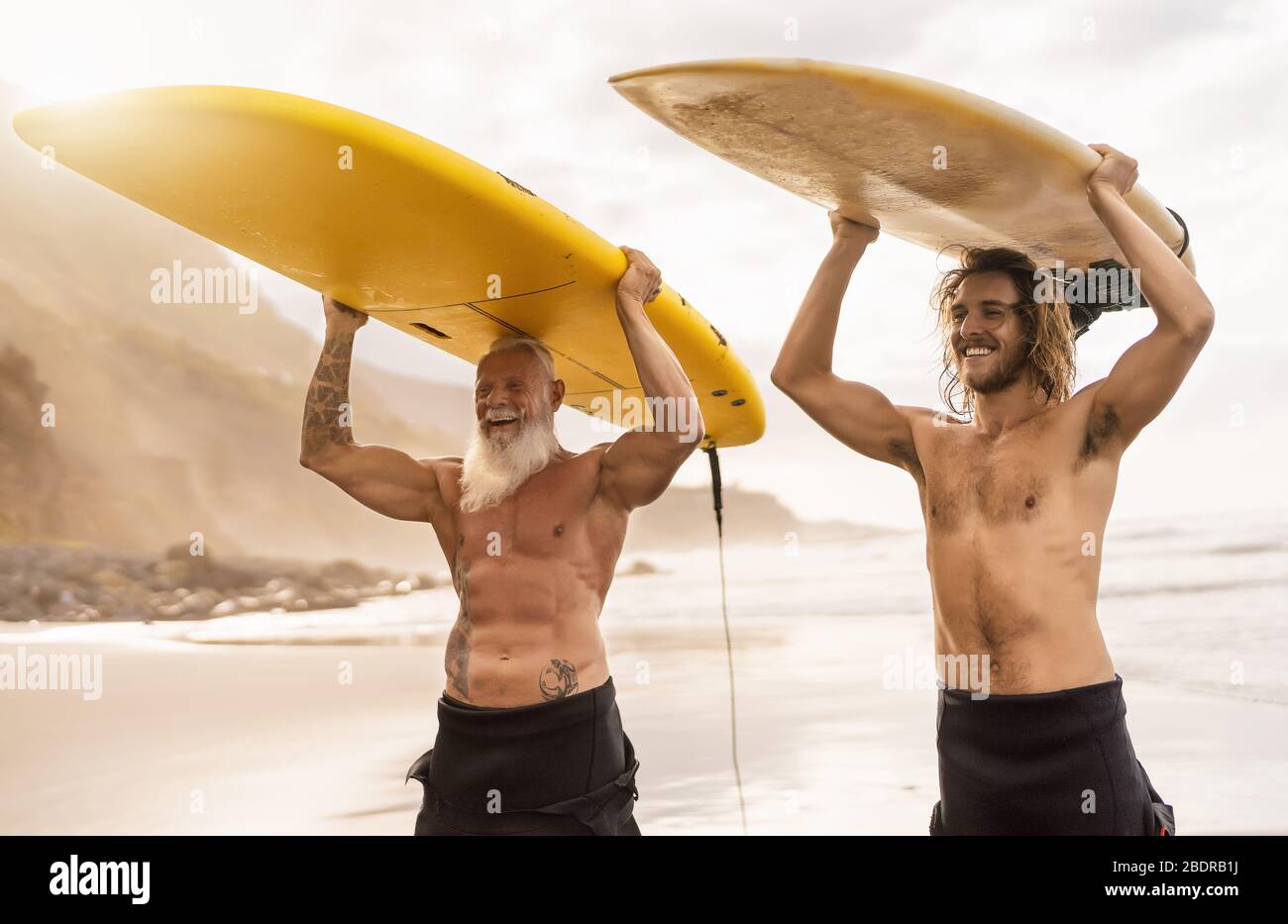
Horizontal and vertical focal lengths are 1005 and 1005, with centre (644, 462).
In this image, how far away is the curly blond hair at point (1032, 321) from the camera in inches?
87.0

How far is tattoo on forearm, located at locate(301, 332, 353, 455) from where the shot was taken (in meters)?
2.57

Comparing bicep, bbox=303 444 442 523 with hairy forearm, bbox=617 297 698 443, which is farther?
bicep, bbox=303 444 442 523

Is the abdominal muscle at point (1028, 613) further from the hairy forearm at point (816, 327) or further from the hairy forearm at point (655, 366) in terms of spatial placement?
the hairy forearm at point (655, 366)

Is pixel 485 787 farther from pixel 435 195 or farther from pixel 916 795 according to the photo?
pixel 916 795

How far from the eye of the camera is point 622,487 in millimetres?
2422

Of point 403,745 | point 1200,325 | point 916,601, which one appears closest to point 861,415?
point 1200,325

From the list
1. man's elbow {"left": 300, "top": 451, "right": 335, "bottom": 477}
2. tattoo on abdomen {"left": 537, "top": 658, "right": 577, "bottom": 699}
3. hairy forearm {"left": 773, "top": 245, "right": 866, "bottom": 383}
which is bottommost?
tattoo on abdomen {"left": 537, "top": 658, "right": 577, "bottom": 699}

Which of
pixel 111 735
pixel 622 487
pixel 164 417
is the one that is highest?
pixel 164 417

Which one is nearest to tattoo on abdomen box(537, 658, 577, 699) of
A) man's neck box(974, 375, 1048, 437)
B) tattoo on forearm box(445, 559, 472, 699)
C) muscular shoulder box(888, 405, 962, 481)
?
tattoo on forearm box(445, 559, 472, 699)

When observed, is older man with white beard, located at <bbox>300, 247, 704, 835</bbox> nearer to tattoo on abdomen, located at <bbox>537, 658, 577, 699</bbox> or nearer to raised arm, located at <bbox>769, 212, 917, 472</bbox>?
tattoo on abdomen, located at <bbox>537, 658, 577, 699</bbox>

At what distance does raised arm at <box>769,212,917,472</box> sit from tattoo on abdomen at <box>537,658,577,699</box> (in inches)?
32.1

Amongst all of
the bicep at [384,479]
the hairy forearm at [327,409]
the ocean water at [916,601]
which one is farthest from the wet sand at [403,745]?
the hairy forearm at [327,409]

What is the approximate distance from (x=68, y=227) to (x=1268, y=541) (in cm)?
1741
